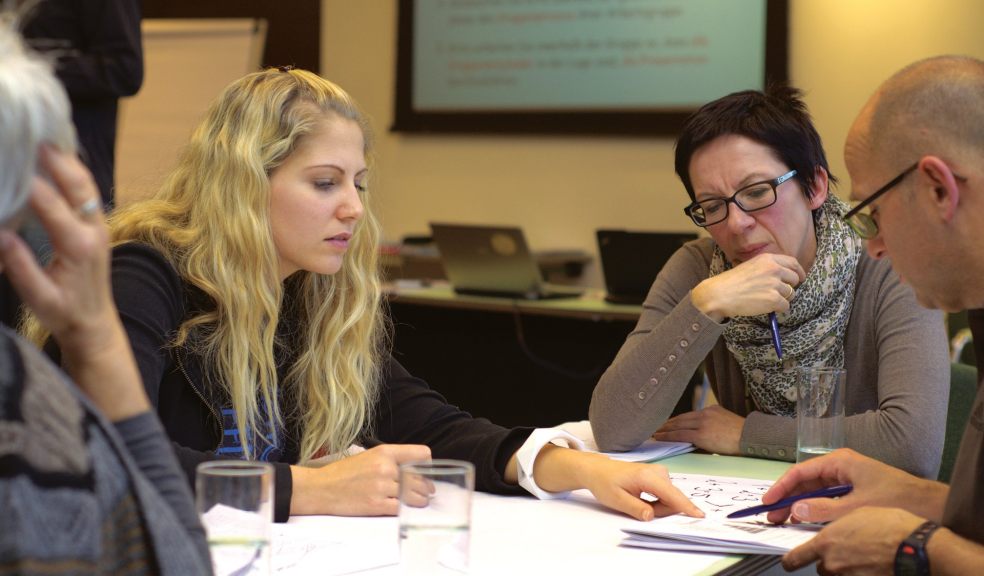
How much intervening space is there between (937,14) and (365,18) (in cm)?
283

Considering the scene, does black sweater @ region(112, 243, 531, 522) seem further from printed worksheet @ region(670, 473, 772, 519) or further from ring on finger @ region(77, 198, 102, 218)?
ring on finger @ region(77, 198, 102, 218)

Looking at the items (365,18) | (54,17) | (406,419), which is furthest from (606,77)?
(406,419)

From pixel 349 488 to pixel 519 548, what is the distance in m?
0.27

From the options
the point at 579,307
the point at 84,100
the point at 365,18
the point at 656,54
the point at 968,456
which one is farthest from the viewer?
the point at 365,18

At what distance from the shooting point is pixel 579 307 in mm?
4098

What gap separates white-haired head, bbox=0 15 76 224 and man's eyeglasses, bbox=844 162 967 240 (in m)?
1.06

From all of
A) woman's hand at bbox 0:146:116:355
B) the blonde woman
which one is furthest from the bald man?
woman's hand at bbox 0:146:116:355

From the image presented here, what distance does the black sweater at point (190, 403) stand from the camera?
1657mm

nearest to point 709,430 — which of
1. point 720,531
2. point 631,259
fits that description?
point 720,531

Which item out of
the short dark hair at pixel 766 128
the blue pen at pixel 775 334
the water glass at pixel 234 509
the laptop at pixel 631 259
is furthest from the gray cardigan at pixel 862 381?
the laptop at pixel 631 259

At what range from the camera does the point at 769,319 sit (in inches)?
88.9

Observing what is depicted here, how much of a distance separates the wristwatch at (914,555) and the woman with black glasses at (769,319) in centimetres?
57

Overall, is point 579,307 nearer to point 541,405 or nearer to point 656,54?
point 541,405

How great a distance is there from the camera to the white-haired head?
795mm
